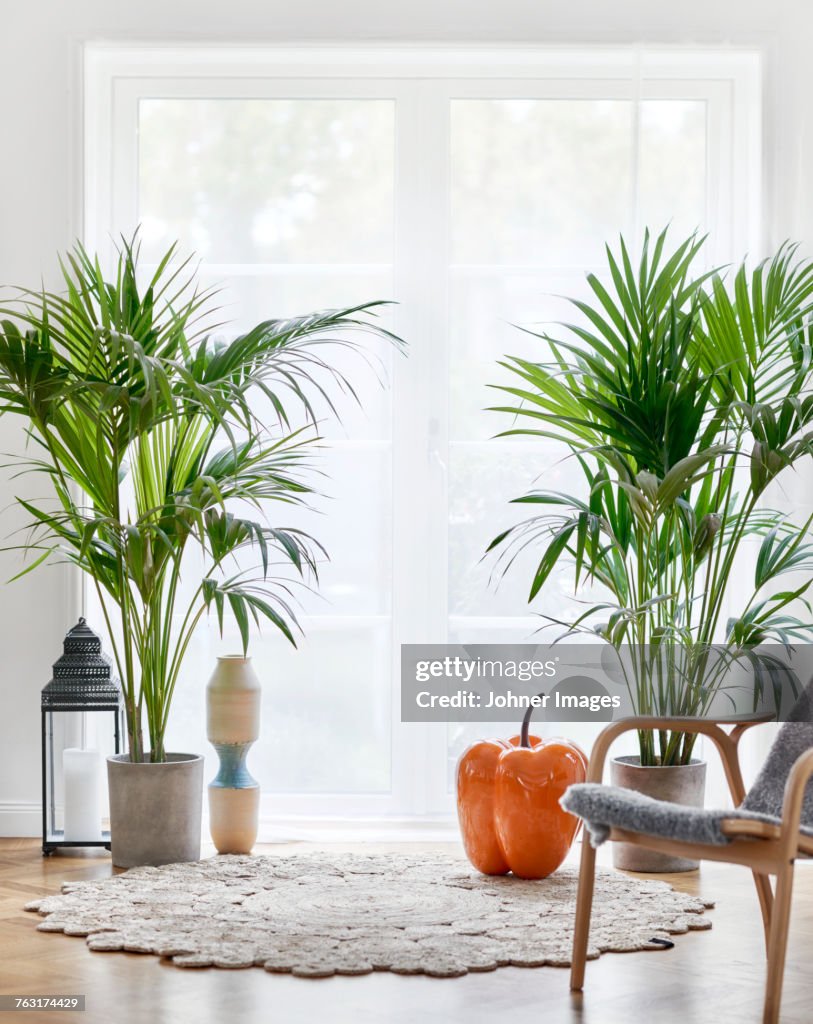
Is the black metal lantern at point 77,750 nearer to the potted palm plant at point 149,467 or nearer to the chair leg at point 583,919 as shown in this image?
the potted palm plant at point 149,467

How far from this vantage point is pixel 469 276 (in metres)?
4.15

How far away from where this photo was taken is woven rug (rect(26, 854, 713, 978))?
8.72 ft

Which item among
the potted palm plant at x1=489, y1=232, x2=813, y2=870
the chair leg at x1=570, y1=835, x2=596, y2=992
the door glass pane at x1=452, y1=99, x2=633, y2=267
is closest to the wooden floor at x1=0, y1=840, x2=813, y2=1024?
the chair leg at x1=570, y1=835, x2=596, y2=992

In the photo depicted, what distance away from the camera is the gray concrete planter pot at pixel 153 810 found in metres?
3.42

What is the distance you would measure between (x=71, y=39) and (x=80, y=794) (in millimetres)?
2191

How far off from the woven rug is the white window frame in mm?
611

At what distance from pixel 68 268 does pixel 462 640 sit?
163 centimetres

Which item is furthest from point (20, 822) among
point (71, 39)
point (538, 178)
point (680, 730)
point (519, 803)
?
point (538, 178)

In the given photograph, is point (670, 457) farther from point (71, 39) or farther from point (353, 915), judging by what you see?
point (71, 39)

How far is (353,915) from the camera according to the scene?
9.75 ft

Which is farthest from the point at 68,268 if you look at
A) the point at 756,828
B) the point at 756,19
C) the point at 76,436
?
the point at 756,828

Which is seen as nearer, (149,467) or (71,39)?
(149,467)

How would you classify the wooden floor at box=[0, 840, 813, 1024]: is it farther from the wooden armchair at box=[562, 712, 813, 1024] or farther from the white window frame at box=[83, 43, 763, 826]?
the white window frame at box=[83, 43, 763, 826]

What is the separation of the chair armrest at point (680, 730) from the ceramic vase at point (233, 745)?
4.29 ft
